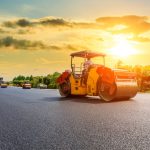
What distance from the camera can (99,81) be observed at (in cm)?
1897

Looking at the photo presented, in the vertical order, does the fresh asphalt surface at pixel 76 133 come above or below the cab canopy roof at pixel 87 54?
below

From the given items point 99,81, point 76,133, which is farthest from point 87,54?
point 76,133

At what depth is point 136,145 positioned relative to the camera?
663 centimetres

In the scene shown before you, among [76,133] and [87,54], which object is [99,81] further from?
[76,133]

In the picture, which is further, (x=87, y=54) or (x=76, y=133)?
(x=87, y=54)

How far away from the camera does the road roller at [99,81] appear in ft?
59.1

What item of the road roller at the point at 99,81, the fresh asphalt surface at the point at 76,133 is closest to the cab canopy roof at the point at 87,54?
the road roller at the point at 99,81

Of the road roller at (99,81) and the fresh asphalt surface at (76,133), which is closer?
the fresh asphalt surface at (76,133)

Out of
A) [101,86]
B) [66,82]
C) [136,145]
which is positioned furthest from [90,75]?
[136,145]

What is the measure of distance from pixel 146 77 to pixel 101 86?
50.2 ft

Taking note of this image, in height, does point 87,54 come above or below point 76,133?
above

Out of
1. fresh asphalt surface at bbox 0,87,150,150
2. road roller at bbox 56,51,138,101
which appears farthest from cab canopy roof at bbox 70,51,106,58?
fresh asphalt surface at bbox 0,87,150,150

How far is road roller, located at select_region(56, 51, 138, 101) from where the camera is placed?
18.0 metres

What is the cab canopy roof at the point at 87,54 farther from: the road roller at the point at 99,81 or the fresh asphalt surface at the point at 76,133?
the fresh asphalt surface at the point at 76,133
